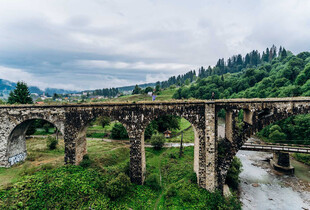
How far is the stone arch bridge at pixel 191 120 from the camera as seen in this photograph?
905 inches

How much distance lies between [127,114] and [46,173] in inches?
598

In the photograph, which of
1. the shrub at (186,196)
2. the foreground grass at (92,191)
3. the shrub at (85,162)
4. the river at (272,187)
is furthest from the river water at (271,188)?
the shrub at (85,162)

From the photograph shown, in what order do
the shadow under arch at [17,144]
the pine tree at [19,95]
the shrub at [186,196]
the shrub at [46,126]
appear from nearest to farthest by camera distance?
the shrub at [186,196] → the shadow under arch at [17,144] → the pine tree at [19,95] → the shrub at [46,126]

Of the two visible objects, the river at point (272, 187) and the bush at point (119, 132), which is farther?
the bush at point (119, 132)

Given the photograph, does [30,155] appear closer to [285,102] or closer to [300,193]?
[285,102]

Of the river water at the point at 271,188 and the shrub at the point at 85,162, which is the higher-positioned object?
the shrub at the point at 85,162

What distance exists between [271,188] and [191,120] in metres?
22.9

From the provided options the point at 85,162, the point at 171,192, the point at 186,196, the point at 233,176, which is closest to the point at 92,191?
the point at 85,162

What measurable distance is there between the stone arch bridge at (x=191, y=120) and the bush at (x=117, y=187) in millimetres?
2563

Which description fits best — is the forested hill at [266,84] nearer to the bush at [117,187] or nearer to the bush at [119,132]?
the bush at [119,132]

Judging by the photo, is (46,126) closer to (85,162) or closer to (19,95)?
(19,95)

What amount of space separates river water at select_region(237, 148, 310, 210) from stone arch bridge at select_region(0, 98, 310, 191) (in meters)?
9.87

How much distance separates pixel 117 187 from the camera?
22062mm

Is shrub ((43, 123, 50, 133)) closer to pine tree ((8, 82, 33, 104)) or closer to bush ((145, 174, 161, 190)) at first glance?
pine tree ((8, 82, 33, 104))
